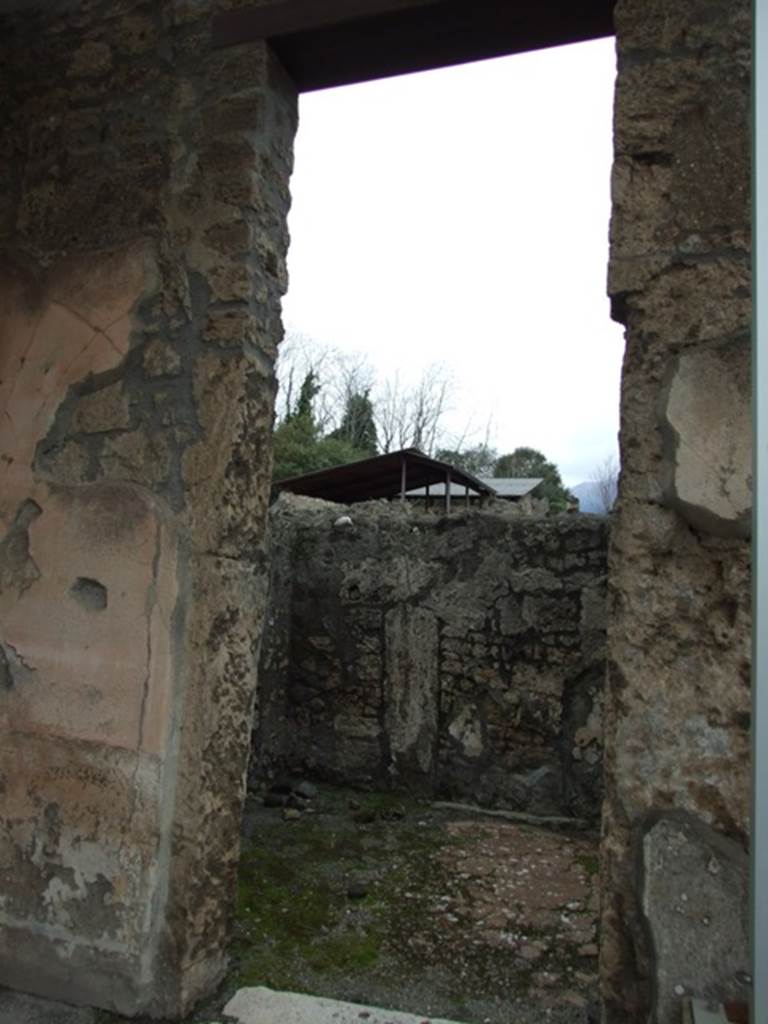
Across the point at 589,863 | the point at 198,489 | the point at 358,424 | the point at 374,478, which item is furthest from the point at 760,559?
the point at 358,424

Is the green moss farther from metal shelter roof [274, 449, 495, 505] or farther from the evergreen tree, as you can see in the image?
the evergreen tree

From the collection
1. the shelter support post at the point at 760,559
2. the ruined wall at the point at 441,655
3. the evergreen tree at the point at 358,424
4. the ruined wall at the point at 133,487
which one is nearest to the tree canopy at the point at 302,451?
the evergreen tree at the point at 358,424

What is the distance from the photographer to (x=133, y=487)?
184cm

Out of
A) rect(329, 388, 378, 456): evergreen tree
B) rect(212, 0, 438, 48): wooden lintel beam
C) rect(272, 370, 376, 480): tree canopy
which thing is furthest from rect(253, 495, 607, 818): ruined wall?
rect(329, 388, 378, 456): evergreen tree

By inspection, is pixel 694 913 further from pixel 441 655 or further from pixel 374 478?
pixel 374 478

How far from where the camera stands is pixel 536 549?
4062 mm

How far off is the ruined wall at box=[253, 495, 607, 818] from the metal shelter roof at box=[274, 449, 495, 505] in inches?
274

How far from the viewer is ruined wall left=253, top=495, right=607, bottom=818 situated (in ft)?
13.0

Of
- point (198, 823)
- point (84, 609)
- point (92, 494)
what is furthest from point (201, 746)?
point (92, 494)

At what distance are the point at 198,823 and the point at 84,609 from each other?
1.85 ft

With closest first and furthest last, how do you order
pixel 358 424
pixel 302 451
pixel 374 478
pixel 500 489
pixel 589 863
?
pixel 589 863, pixel 374 478, pixel 302 451, pixel 500 489, pixel 358 424

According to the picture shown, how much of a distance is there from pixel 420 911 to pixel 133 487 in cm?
187

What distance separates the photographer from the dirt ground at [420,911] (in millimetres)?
2102

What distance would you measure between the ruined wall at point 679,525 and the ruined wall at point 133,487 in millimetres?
864
